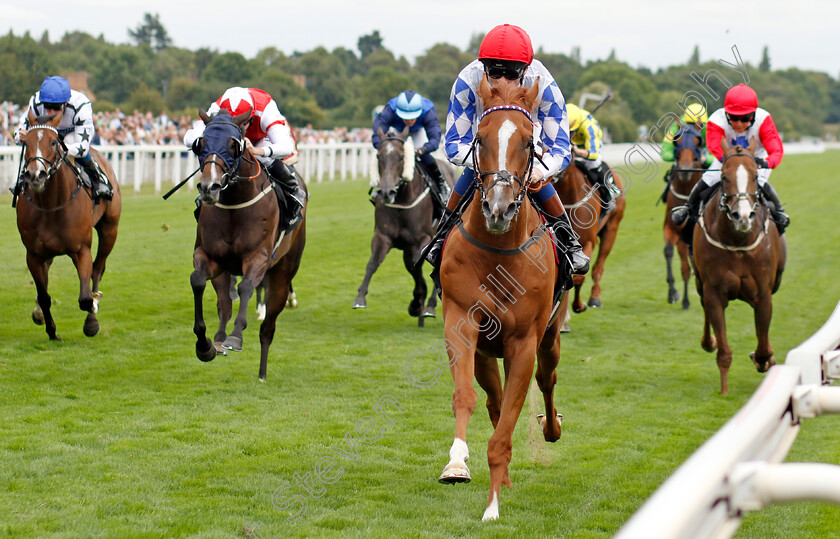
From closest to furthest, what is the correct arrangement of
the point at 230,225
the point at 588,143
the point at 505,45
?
the point at 505,45
the point at 230,225
the point at 588,143

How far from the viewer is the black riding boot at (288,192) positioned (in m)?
7.48

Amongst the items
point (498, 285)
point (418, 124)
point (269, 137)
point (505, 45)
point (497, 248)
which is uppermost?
point (505, 45)

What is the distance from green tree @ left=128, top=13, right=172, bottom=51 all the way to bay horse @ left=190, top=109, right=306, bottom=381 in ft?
422

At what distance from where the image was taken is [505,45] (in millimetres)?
4555

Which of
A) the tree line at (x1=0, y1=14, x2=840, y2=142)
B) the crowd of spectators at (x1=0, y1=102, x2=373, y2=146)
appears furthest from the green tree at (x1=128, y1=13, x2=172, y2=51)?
the crowd of spectators at (x1=0, y1=102, x2=373, y2=146)

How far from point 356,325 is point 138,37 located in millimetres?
129850

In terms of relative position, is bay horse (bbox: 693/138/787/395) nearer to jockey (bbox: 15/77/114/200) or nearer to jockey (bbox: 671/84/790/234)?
jockey (bbox: 671/84/790/234)

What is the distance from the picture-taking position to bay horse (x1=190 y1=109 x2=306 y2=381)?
648 cm

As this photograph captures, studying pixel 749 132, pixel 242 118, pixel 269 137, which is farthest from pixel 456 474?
pixel 749 132

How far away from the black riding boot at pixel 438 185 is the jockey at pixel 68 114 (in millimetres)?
3280

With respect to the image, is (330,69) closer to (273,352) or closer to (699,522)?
(273,352)

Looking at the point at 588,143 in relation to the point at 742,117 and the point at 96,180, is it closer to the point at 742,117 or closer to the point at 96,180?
the point at 742,117

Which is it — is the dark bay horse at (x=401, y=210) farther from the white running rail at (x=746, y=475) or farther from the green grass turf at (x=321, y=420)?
the white running rail at (x=746, y=475)

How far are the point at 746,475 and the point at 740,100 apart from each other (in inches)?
231
